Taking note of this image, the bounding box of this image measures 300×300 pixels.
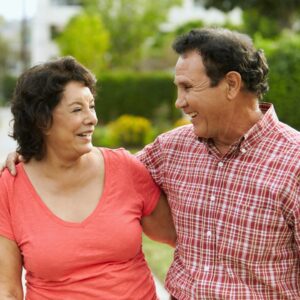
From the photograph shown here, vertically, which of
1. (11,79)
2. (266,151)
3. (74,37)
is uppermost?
(266,151)

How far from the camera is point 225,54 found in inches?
107

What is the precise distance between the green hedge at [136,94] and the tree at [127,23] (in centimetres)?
827

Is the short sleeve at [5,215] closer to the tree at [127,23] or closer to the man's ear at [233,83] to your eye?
the man's ear at [233,83]

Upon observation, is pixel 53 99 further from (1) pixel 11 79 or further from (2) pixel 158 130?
(1) pixel 11 79

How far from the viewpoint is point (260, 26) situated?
85.0 ft

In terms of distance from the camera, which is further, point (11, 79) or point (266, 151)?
point (11, 79)

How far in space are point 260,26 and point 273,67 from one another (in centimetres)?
1674

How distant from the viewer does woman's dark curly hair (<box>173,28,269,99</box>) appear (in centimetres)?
273

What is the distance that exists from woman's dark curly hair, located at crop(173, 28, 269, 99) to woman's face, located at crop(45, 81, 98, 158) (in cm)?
43

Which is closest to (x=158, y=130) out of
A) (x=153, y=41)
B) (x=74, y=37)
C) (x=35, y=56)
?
(x=74, y=37)

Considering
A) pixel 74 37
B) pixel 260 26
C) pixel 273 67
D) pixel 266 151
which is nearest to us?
pixel 266 151

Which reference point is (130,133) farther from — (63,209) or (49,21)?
(49,21)

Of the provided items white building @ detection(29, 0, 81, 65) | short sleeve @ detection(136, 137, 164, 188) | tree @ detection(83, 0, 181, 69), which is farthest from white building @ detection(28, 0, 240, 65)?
short sleeve @ detection(136, 137, 164, 188)

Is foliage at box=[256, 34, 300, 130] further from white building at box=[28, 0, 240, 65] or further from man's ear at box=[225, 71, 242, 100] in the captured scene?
white building at box=[28, 0, 240, 65]
